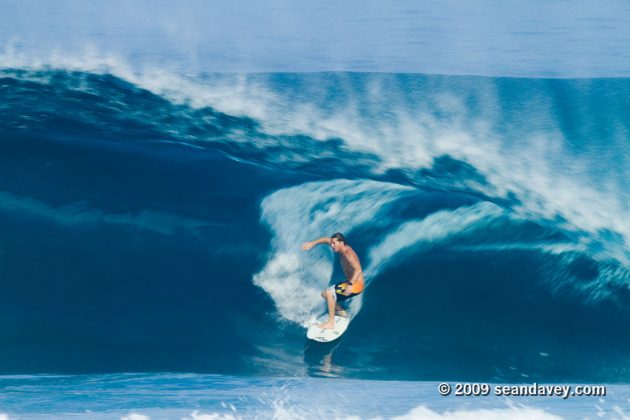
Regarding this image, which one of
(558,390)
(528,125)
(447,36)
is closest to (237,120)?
(447,36)

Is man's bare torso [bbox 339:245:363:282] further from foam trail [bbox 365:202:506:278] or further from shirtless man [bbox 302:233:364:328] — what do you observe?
foam trail [bbox 365:202:506:278]

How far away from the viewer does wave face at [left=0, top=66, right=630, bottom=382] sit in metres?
6.79

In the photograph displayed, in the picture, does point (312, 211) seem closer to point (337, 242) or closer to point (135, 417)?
point (337, 242)

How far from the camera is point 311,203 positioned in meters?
7.50

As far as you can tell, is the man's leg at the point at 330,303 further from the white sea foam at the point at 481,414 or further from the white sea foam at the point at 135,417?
the white sea foam at the point at 135,417

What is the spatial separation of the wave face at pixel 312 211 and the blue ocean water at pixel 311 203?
2 cm

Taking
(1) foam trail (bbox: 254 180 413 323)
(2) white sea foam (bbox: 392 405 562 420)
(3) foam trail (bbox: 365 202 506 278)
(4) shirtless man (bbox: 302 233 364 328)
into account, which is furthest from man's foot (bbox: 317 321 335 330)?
(2) white sea foam (bbox: 392 405 562 420)

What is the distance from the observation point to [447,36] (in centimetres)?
738

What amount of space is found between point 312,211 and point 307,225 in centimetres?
16

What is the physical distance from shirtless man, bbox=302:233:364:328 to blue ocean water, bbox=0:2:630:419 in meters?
0.35

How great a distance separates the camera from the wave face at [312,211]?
679 cm

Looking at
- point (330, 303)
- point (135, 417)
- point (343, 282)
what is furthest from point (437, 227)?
point (135, 417)

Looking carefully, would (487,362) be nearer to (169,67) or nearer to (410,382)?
(410,382)

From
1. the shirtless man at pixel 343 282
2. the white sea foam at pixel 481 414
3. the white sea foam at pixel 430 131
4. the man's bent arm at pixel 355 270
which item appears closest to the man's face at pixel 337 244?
the shirtless man at pixel 343 282
